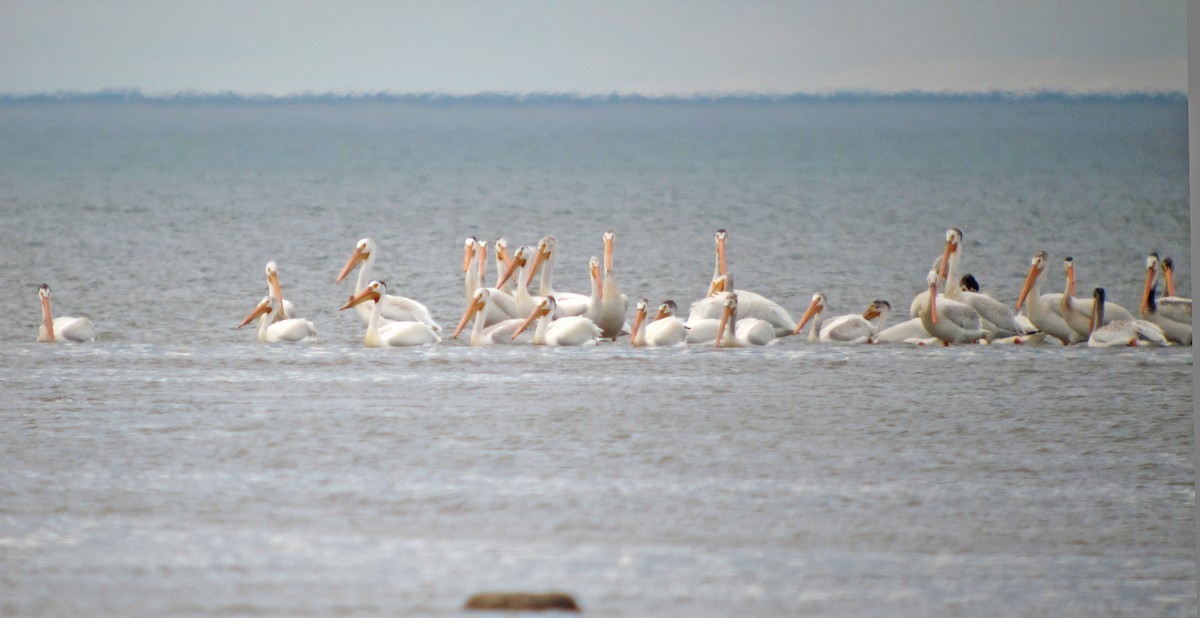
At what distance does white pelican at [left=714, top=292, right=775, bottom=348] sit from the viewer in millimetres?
5531

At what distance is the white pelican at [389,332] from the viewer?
5.56m

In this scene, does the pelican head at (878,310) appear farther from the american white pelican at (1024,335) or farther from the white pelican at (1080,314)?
the white pelican at (1080,314)

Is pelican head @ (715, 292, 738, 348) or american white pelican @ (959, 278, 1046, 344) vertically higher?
pelican head @ (715, 292, 738, 348)

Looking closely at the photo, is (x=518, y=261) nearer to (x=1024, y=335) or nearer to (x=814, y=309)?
(x=814, y=309)

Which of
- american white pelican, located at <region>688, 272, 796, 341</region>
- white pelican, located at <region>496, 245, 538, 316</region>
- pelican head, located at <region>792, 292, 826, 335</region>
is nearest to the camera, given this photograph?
american white pelican, located at <region>688, 272, 796, 341</region>

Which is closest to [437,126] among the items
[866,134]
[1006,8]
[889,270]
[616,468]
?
[866,134]

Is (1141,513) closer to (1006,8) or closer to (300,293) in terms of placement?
(300,293)

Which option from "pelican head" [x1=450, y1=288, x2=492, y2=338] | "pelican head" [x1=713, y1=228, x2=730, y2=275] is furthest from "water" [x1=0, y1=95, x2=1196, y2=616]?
"pelican head" [x1=713, y1=228, x2=730, y2=275]

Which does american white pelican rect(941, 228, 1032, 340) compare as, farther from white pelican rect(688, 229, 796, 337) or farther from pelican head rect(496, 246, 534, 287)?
pelican head rect(496, 246, 534, 287)

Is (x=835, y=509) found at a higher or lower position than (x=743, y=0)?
lower

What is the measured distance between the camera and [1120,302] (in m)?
7.27

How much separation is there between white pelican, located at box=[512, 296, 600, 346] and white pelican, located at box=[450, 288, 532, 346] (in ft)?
0.11

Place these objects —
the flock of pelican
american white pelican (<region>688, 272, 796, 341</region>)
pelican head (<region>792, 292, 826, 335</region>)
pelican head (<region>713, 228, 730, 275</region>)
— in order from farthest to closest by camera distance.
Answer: pelican head (<region>713, 228, 730, 275</region>), pelican head (<region>792, 292, 826, 335</region>), american white pelican (<region>688, 272, 796, 341</region>), the flock of pelican

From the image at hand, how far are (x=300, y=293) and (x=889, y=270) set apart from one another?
3.23 m
